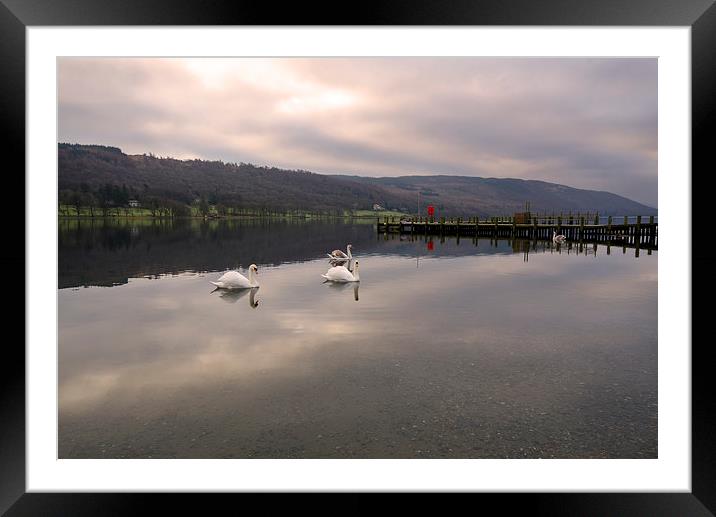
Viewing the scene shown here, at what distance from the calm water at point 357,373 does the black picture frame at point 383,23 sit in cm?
126

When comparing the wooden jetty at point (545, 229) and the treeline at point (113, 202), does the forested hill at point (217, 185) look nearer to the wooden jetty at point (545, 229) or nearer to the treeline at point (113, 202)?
the treeline at point (113, 202)

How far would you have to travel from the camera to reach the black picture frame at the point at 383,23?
221 centimetres

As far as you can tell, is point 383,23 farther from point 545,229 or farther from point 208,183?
point 208,183

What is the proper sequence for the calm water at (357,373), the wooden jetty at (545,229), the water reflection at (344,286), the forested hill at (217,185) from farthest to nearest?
the forested hill at (217,185), the wooden jetty at (545,229), the water reflection at (344,286), the calm water at (357,373)

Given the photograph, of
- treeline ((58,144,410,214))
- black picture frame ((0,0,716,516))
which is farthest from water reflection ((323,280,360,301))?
treeline ((58,144,410,214))

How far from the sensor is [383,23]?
2248mm

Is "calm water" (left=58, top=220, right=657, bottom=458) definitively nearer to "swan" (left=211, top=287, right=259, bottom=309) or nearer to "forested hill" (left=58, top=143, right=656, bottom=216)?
"swan" (left=211, top=287, right=259, bottom=309)

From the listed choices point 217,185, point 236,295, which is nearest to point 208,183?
point 217,185

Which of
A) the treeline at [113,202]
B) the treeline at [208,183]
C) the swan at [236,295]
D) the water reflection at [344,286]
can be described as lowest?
Result: the swan at [236,295]

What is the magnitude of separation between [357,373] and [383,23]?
3919mm

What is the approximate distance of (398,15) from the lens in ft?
7.30

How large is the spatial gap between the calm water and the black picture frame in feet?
4.14

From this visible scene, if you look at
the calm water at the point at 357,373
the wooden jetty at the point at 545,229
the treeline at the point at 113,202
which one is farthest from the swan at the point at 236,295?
the treeline at the point at 113,202

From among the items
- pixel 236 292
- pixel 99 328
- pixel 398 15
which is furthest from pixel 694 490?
→ pixel 236 292
